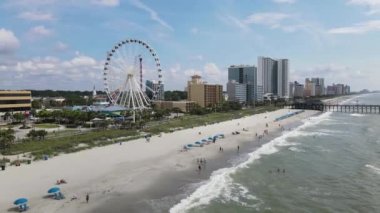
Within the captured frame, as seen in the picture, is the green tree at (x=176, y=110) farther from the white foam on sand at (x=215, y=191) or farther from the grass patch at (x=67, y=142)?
the white foam on sand at (x=215, y=191)

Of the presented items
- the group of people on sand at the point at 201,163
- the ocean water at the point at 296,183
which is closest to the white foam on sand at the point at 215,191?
the ocean water at the point at 296,183

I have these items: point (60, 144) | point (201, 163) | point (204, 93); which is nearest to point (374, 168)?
point (201, 163)

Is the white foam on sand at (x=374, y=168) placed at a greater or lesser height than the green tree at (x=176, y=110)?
lesser

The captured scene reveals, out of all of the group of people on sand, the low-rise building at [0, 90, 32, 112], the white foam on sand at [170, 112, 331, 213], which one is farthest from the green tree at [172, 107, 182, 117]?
the white foam on sand at [170, 112, 331, 213]

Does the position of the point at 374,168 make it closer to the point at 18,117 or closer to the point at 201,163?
the point at 201,163

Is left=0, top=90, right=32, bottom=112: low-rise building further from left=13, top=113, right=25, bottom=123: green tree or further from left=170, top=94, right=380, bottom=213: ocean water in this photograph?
left=170, top=94, right=380, bottom=213: ocean water

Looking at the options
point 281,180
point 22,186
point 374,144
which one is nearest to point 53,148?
point 22,186

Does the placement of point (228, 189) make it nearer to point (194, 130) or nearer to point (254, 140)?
point (254, 140)
